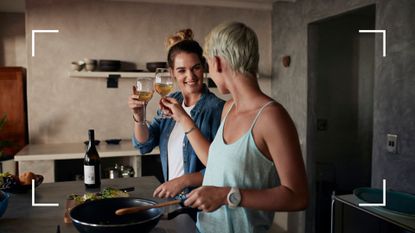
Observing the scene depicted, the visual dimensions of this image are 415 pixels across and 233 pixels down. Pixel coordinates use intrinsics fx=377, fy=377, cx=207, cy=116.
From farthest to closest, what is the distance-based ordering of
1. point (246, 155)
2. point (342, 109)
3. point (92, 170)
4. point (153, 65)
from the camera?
1. point (342, 109)
2. point (153, 65)
3. point (92, 170)
4. point (246, 155)

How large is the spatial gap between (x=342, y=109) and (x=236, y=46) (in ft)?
10.9

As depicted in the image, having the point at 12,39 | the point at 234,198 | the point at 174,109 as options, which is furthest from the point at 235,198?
the point at 12,39

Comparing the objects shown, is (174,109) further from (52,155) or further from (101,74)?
(101,74)

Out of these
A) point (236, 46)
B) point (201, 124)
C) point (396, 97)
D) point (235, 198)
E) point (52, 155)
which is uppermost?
point (236, 46)

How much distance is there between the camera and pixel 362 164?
4.32 m

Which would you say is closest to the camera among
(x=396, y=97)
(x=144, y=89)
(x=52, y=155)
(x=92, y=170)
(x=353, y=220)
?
(x=144, y=89)

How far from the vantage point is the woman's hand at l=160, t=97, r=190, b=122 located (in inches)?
55.3

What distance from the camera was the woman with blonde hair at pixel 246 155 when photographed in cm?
97

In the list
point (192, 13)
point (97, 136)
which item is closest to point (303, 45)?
point (192, 13)

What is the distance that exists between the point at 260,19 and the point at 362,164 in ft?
6.66

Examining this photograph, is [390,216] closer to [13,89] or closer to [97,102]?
[97,102]

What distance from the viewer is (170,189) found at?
4.57ft

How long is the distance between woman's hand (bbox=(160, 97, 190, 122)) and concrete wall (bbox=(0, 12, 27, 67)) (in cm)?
440

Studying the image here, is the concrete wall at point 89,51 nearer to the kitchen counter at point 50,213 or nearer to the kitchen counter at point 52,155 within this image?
the kitchen counter at point 52,155
